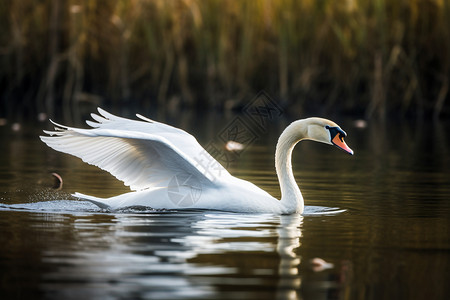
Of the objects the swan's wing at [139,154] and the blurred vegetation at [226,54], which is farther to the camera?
the blurred vegetation at [226,54]

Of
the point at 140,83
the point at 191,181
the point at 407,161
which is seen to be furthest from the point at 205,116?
the point at 191,181

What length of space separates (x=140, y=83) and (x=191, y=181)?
13703mm

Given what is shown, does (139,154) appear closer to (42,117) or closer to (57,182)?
(57,182)

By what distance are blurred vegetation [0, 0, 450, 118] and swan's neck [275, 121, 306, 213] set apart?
413 inches

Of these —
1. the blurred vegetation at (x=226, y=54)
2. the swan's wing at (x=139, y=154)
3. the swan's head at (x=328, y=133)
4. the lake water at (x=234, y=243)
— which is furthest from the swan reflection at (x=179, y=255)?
the blurred vegetation at (x=226, y=54)

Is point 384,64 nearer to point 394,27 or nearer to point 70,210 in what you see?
point 394,27

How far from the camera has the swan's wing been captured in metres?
7.75

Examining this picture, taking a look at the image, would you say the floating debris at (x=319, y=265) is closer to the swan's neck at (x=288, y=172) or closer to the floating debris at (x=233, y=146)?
the swan's neck at (x=288, y=172)

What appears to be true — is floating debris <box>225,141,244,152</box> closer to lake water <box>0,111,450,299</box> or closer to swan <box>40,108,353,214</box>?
lake water <box>0,111,450,299</box>

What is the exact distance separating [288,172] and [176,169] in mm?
1065

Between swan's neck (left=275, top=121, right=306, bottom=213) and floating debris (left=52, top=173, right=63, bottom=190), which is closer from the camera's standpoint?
swan's neck (left=275, top=121, right=306, bottom=213)

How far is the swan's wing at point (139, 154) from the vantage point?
25.4ft

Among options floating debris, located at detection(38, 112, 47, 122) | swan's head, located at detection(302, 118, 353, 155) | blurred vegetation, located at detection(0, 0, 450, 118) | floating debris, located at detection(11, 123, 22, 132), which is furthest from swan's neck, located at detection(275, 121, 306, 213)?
floating debris, located at detection(38, 112, 47, 122)

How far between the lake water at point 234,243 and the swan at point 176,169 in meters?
0.14
